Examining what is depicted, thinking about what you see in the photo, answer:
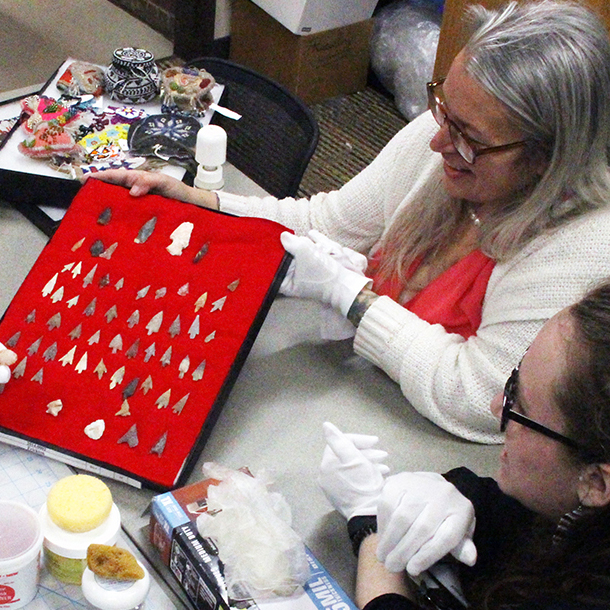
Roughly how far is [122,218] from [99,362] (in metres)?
0.26

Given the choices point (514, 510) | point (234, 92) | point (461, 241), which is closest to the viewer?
point (514, 510)

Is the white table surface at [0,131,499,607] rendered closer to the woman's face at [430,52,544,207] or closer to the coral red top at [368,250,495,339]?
the coral red top at [368,250,495,339]

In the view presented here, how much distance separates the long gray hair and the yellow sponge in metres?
0.76

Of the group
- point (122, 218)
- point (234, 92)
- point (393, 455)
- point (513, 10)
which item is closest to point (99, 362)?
point (122, 218)

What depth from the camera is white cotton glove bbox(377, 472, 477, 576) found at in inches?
35.9

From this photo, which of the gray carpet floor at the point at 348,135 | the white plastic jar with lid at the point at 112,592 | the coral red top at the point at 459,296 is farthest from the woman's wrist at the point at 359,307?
the gray carpet floor at the point at 348,135

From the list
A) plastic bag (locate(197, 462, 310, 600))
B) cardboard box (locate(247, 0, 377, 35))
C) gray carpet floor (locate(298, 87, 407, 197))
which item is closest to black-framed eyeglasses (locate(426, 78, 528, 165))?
plastic bag (locate(197, 462, 310, 600))

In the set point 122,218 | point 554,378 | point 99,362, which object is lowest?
point 99,362

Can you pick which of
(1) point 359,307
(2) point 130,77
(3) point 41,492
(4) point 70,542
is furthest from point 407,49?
(4) point 70,542

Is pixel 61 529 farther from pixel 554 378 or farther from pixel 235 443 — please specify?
pixel 554 378

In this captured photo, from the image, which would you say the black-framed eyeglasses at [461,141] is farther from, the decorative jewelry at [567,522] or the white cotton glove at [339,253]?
the decorative jewelry at [567,522]

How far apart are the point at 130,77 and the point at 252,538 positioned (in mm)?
1127

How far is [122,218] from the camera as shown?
122cm

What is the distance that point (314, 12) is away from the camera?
3125 mm
